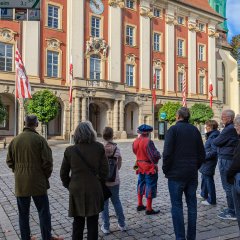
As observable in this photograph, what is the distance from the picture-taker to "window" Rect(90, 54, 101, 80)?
34031 mm

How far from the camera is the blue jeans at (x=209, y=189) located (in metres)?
7.20

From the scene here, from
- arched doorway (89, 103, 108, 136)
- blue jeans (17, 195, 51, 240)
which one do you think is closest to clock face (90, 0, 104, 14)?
arched doorway (89, 103, 108, 136)

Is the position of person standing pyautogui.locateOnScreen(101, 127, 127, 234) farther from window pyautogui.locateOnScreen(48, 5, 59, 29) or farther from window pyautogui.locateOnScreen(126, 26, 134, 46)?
window pyautogui.locateOnScreen(126, 26, 134, 46)

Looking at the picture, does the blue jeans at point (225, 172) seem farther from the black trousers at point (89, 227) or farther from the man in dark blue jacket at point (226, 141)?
the black trousers at point (89, 227)

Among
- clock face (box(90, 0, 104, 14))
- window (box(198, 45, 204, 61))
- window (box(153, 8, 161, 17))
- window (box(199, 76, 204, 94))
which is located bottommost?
window (box(199, 76, 204, 94))

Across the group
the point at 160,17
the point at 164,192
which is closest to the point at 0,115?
the point at 164,192

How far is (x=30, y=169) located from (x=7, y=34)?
27.0m

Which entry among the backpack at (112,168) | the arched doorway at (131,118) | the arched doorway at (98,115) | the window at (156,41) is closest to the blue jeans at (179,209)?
the backpack at (112,168)

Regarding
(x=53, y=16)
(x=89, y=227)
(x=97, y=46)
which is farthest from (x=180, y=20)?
(x=89, y=227)

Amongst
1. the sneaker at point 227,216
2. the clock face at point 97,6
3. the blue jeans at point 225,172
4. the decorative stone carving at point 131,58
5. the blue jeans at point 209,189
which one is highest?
the clock face at point 97,6

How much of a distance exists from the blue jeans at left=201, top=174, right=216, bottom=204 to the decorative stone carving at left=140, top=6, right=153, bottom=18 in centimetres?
3264

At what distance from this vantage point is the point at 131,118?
38625mm

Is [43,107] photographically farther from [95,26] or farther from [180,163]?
[180,163]

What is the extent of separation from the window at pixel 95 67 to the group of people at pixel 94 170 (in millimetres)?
28747
